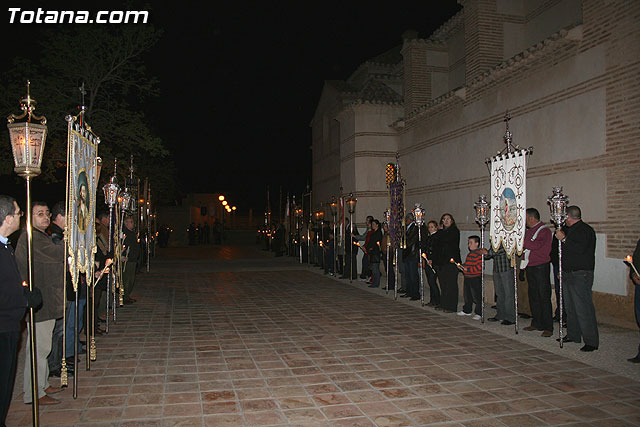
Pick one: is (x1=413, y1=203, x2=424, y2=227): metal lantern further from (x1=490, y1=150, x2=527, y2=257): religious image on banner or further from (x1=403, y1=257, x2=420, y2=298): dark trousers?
(x1=490, y1=150, x2=527, y2=257): religious image on banner

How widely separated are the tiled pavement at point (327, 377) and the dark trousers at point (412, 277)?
168 centimetres

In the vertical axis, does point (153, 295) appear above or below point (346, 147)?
below

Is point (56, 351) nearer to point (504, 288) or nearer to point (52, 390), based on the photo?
point (52, 390)

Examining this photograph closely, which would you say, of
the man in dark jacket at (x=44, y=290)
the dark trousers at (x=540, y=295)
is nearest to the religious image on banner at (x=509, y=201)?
the dark trousers at (x=540, y=295)

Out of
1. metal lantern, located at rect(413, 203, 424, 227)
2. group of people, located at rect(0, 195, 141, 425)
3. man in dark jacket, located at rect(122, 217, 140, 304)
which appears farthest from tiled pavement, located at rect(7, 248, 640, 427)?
metal lantern, located at rect(413, 203, 424, 227)

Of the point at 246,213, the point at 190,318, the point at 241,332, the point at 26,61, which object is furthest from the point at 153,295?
the point at 246,213

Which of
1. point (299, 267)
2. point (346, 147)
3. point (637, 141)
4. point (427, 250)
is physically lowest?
point (299, 267)

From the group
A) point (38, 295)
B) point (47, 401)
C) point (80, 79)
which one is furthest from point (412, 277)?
point (80, 79)

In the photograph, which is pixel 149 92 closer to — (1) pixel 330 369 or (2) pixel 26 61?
(2) pixel 26 61

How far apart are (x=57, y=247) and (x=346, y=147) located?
17.3 meters

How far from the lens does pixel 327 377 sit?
603cm

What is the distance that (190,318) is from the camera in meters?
9.82

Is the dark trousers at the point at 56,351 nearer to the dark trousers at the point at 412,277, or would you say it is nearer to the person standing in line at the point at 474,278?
the person standing in line at the point at 474,278

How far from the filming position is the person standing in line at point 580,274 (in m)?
7.21
